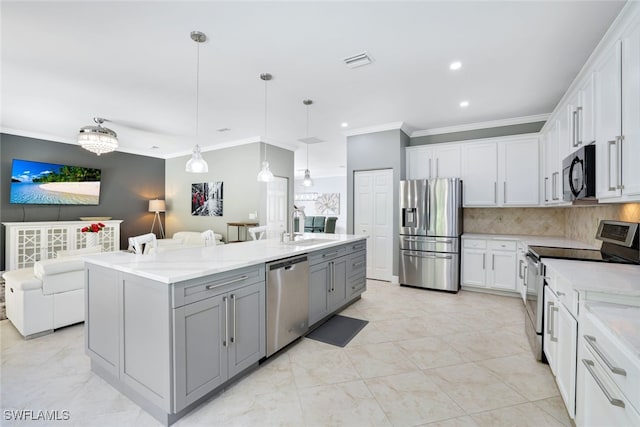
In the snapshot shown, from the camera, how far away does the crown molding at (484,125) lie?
4.25 meters

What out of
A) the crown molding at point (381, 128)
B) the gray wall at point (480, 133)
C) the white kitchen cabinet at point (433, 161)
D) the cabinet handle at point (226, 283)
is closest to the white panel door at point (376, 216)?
the white kitchen cabinet at point (433, 161)

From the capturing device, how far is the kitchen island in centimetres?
159

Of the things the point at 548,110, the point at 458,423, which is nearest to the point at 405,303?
the point at 458,423

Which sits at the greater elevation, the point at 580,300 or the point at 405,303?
the point at 580,300

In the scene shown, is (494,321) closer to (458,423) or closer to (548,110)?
(458,423)

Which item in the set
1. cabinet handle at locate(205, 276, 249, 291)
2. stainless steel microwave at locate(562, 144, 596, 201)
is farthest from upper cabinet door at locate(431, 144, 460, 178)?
cabinet handle at locate(205, 276, 249, 291)

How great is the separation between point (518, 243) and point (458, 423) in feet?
10.3

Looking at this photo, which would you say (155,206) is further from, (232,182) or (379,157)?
(379,157)

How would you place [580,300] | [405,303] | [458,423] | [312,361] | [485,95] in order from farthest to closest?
[405,303] → [485,95] → [312,361] → [458,423] → [580,300]

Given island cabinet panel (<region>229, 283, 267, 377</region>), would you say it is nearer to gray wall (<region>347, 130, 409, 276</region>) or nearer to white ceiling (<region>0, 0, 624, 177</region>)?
white ceiling (<region>0, 0, 624, 177</region>)

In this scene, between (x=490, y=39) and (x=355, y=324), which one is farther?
(x=355, y=324)

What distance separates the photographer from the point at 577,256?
90.3 inches

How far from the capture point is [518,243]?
396 cm

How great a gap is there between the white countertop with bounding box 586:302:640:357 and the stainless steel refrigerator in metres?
2.88
